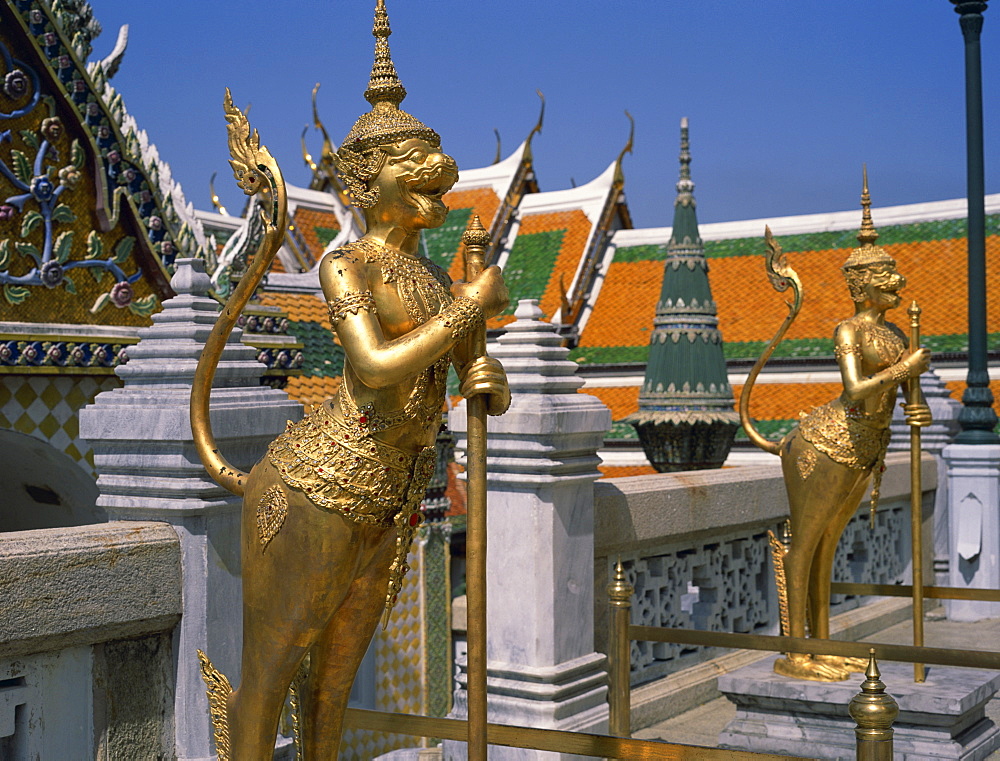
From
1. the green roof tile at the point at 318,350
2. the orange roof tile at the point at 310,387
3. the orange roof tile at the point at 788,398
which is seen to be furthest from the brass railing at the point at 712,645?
the orange roof tile at the point at 788,398

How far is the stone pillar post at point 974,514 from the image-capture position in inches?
364

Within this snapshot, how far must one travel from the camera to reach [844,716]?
528 centimetres

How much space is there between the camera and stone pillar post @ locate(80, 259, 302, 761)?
3742 millimetres

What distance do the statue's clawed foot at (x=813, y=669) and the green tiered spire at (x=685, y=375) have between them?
4.11 meters

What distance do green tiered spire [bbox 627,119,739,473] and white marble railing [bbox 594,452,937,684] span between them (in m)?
2.15

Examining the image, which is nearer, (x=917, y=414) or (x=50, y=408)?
(x=917, y=414)

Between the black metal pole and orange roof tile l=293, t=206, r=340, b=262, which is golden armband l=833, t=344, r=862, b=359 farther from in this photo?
orange roof tile l=293, t=206, r=340, b=262

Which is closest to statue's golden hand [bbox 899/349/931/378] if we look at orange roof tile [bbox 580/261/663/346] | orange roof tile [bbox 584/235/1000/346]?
orange roof tile [bbox 584/235/1000/346]

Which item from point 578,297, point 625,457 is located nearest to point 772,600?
point 625,457

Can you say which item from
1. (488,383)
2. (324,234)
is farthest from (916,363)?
(324,234)

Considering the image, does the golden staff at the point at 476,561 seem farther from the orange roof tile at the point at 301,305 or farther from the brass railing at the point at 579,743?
the orange roof tile at the point at 301,305

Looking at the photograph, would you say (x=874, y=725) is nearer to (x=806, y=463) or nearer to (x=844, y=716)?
(x=844, y=716)

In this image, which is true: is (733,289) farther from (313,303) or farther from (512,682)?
(512,682)

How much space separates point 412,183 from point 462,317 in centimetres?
38
